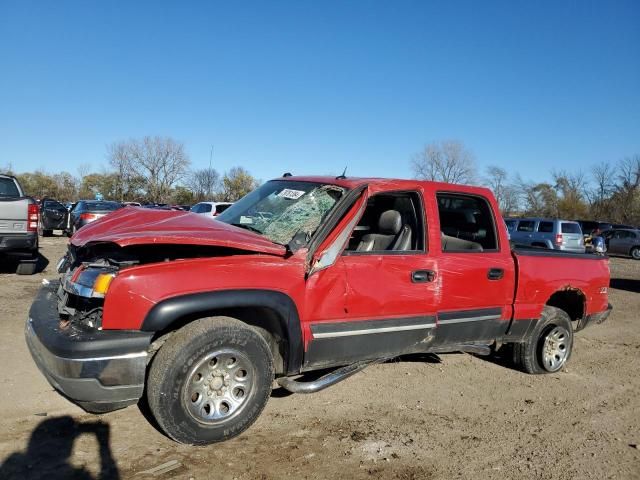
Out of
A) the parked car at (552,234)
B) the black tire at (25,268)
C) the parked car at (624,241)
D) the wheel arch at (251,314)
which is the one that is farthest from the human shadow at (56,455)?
the parked car at (624,241)

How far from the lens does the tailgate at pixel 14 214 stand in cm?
821

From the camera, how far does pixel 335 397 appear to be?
439 cm

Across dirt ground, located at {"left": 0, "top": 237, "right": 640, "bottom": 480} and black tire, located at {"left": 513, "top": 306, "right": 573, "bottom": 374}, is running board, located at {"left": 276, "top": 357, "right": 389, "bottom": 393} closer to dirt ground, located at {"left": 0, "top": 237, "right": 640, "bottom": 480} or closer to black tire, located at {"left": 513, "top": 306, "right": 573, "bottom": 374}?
dirt ground, located at {"left": 0, "top": 237, "right": 640, "bottom": 480}

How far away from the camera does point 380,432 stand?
3750 millimetres

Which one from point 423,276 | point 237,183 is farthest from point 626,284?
point 237,183

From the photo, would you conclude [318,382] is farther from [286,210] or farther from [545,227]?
[545,227]

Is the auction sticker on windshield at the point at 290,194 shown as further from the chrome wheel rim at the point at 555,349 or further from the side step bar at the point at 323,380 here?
the chrome wheel rim at the point at 555,349

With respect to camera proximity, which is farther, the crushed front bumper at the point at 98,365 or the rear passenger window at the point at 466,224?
the rear passenger window at the point at 466,224

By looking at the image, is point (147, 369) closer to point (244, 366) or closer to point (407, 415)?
point (244, 366)

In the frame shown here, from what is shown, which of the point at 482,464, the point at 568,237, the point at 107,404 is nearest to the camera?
the point at 107,404

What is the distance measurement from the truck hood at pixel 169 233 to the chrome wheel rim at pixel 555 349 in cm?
333

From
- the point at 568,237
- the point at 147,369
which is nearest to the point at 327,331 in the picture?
the point at 147,369

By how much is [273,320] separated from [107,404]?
→ 45.4 inches

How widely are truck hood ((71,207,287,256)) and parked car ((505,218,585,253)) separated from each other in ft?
54.2
